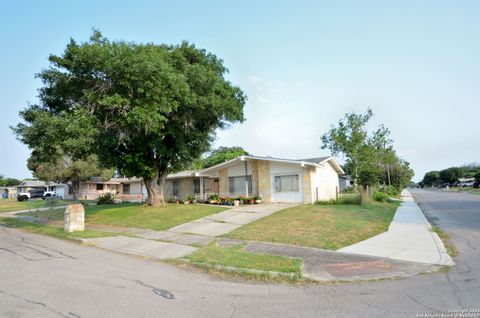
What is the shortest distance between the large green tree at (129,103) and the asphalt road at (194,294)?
7521 millimetres

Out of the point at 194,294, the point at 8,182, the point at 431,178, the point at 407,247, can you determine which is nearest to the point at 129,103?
the point at 194,294

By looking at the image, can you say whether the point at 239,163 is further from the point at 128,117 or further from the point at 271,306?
the point at 271,306

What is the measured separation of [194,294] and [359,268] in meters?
3.92

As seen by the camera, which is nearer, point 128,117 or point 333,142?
point 128,117

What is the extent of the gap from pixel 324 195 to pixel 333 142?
19.9 feet

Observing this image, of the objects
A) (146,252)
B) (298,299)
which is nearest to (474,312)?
(298,299)

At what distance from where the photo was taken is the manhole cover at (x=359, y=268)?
7105 millimetres

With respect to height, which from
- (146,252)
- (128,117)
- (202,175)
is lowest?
(146,252)

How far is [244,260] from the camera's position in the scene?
8258 mm

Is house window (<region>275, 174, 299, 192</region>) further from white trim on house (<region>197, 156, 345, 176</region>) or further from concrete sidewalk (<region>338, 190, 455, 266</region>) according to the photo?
concrete sidewalk (<region>338, 190, 455, 266</region>)

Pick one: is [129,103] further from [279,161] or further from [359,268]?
[279,161]

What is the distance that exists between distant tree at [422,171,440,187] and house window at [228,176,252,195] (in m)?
123

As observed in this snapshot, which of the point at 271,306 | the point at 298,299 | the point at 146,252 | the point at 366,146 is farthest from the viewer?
the point at 366,146

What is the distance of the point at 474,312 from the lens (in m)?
4.71
